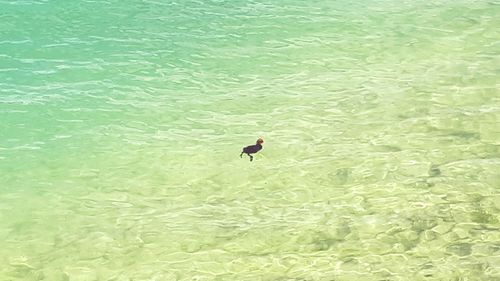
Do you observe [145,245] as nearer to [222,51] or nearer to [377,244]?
[377,244]

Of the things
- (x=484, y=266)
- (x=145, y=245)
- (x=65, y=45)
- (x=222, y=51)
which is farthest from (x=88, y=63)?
(x=484, y=266)

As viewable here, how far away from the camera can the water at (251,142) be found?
638 centimetres

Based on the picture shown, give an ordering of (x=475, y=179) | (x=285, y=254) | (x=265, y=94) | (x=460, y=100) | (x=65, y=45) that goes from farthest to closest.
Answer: (x=65, y=45), (x=265, y=94), (x=460, y=100), (x=475, y=179), (x=285, y=254)

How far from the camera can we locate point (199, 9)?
1406 cm

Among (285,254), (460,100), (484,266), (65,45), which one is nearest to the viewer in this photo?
(484,266)

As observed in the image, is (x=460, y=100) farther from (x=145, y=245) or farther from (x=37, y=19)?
(x=37, y=19)

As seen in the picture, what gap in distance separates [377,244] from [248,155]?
2.35 meters

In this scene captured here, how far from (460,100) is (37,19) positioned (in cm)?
764

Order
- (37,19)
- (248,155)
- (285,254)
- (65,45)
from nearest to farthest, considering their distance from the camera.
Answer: (285,254) → (248,155) → (65,45) → (37,19)

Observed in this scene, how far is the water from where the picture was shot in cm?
638

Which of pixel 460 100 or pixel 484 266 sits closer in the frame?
pixel 484 266

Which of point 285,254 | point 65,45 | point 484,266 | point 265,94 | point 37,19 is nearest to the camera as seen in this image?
point 484,266

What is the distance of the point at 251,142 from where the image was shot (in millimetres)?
8719

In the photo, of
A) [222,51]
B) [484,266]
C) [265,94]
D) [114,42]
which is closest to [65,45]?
[114,42]
